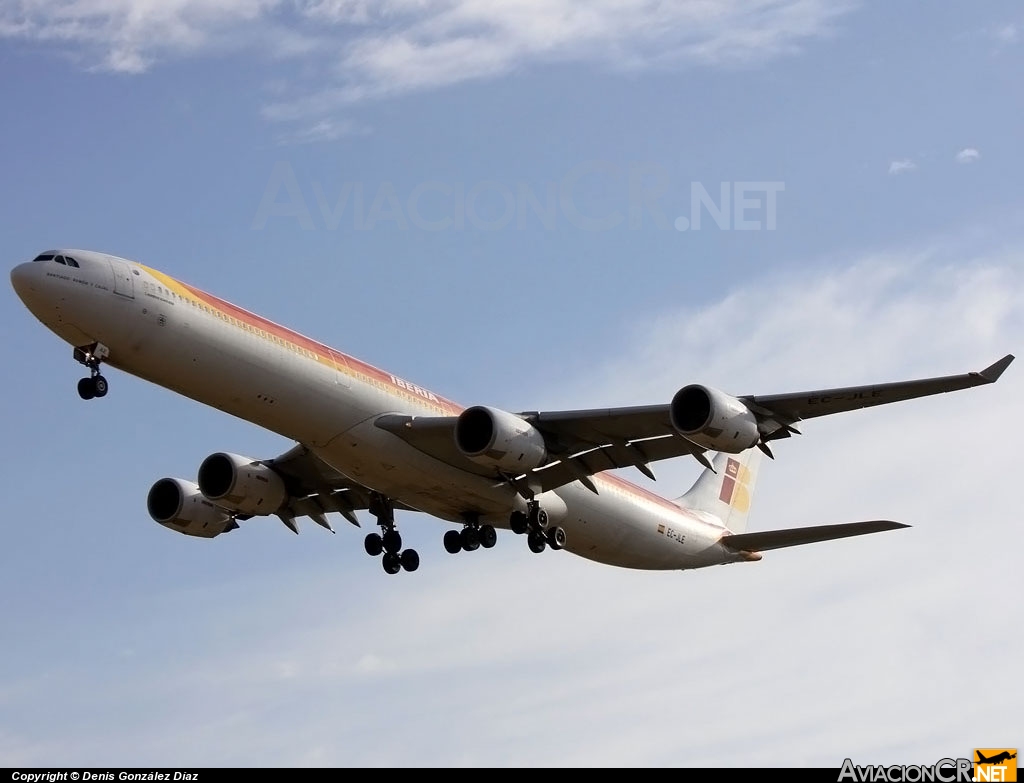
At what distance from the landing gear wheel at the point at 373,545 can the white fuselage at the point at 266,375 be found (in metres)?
2.22

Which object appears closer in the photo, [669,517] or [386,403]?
[386,403]

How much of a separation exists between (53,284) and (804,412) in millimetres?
17568

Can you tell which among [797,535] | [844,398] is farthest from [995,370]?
[797,535]

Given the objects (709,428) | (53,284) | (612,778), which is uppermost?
(53,284)

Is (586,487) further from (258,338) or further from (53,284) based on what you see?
(53,284)

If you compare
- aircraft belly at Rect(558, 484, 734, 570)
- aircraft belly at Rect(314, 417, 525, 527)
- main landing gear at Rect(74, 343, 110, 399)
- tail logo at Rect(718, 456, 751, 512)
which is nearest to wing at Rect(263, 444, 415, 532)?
aircraft belly at Rect(314, 417, 525, 527)

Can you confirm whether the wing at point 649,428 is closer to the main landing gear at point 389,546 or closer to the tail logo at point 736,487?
the main landing gear at point 389,546

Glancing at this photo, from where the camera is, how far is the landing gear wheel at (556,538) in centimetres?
4078

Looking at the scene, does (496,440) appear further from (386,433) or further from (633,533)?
(633,533)

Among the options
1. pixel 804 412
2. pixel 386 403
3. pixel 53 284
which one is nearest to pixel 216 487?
pixel 386 403

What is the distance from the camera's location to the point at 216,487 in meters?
42.1

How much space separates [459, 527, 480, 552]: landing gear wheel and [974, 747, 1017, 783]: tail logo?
16.2 metres

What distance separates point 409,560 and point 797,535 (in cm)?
1121

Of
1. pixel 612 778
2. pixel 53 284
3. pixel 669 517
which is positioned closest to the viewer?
pixel 612 778
